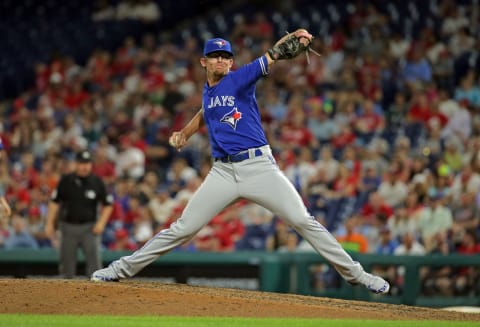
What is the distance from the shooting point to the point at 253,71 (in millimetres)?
7867

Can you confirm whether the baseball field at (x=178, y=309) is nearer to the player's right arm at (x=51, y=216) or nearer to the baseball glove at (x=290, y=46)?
the baseball glove at (x=290, y=46)

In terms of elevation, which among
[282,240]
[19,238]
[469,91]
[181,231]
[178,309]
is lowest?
[178,309]

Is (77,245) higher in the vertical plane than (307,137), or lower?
lower

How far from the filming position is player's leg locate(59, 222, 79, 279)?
11.8m

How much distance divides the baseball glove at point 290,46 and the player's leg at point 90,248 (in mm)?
4670

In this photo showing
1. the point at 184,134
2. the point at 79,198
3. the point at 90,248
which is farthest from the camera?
the point at 79,198

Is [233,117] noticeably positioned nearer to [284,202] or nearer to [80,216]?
[284,202]

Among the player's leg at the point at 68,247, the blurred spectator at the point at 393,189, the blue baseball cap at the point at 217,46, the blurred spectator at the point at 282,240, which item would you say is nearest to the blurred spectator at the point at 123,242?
Answer: the blurred spectator at the point at 282,240

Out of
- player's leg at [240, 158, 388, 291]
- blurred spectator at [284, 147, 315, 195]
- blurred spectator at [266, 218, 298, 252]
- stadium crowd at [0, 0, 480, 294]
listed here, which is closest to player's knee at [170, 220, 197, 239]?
player's leg at [240, 158, 388, 291]

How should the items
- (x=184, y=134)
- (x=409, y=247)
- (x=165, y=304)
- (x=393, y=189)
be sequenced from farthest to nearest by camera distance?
(x=393, y=189) < (x=409, y=247) < (x=184, y=134) < (x=165, y=304)

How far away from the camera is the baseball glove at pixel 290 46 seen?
25.8ft

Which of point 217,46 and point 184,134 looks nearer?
point 217,46

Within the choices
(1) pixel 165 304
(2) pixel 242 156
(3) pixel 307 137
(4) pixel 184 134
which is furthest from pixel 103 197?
(3) pixel 307 137

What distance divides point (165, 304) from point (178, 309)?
0.45ft
